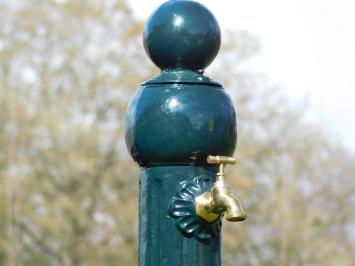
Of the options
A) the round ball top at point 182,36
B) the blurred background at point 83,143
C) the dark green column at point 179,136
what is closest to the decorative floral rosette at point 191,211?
the dark green column at point 179,136

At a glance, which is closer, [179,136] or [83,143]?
[179,136]

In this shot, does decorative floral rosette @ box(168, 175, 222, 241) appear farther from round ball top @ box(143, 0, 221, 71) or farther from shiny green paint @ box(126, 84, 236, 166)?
round ball top @ box(143, 0, 221, 71)

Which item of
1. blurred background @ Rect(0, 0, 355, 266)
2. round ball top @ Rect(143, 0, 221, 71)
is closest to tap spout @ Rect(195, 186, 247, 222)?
round ball top @ Rect(143, 0, 221, 71)

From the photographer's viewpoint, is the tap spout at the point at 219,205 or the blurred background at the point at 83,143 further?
the blurred background at the point at 83,143

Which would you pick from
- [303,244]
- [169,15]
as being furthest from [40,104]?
[169,15]

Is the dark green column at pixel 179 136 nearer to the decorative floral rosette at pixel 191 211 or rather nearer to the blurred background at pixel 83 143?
the decorative floral rosette at pixel 191 211

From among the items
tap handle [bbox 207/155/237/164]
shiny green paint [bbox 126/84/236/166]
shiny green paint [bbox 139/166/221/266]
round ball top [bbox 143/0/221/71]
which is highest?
round ball top [bbox 143/0/221/71]

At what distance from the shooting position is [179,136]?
179cm

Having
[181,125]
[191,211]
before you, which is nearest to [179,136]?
[181,125]

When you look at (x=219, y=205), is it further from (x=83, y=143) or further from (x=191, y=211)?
(x=83, y=143)

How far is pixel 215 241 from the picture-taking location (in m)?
1.79

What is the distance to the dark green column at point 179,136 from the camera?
1779 mm

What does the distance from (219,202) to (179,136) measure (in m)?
0.16

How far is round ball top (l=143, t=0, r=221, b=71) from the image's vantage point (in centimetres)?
185
